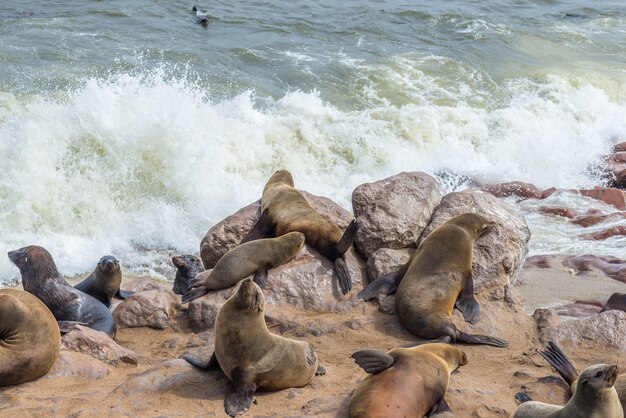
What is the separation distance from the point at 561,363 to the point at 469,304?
1.21 meters

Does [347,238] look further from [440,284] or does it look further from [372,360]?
[372,360]

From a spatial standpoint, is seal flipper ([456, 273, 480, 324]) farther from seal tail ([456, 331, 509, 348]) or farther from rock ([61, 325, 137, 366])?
rock ([61, 325, 137, 366])

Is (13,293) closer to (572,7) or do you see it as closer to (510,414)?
(510,414)

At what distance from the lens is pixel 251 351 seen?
5.15 m

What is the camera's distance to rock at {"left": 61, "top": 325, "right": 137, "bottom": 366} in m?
5.85

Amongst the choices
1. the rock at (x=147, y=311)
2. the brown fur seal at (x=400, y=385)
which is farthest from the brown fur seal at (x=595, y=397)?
the rock at (x=147, y=311)

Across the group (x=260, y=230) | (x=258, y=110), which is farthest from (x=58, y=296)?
(x=258, y=110)

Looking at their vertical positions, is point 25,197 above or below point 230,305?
below

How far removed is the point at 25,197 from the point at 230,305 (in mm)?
6450

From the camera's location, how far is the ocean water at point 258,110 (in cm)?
1104

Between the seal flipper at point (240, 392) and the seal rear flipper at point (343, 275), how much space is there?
6.60ft

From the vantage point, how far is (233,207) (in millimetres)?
11516

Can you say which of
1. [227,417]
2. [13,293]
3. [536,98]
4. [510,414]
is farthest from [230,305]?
[536,98]

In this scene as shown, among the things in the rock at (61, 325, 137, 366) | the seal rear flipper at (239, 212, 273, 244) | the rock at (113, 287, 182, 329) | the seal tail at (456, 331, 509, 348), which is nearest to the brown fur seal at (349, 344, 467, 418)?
the seal tail at (456, 331, 509, 348)
